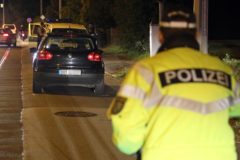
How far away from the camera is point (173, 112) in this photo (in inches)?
120

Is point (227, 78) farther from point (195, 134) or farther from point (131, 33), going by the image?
point (131, 33)

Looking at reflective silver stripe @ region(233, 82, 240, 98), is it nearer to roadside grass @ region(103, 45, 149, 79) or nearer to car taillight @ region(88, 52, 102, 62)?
car taillight @ region(88, 52, 102, 62)

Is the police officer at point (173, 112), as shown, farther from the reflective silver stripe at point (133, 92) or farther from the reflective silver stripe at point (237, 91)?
the reflective silver stripe at point (237, 91)

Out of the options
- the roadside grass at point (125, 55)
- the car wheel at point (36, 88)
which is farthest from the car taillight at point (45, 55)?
the roadside grass at point (125, 55)

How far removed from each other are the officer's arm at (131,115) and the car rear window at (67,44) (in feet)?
37.7

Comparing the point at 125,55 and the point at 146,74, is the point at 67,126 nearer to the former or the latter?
the point at 146,74

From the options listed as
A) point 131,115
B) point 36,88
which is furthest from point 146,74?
point 36,88

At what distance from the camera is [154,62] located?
315cm

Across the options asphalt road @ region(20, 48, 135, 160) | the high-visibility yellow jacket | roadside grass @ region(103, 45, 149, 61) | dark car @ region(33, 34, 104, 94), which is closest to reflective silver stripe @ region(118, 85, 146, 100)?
the high-visibility yellow jacket

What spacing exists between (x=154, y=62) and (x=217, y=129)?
479 mm

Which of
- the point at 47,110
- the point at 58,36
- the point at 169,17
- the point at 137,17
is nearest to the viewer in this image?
the point at 169,17

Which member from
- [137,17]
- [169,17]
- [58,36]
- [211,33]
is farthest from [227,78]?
[211,33]

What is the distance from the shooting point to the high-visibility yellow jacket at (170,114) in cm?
303

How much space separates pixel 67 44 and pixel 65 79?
2.88 ft
